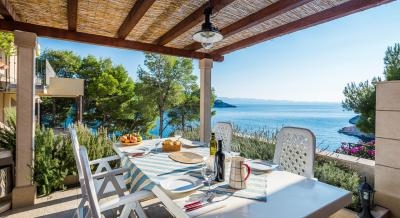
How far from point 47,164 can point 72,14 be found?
6.76 ft

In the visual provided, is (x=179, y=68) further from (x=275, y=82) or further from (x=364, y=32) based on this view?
(x=275, y=82)

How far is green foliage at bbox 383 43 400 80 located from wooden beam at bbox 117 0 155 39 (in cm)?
469

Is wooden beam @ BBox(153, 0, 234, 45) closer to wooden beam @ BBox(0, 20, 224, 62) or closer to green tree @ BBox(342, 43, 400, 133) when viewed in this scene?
wooden beam @ BBox(0, 20, 224, 62)

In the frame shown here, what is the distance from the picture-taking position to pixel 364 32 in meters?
11.5

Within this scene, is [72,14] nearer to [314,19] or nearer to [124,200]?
[124,200]

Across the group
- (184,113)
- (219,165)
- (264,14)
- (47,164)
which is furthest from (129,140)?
(184,113)

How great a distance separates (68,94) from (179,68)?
23.0 feet

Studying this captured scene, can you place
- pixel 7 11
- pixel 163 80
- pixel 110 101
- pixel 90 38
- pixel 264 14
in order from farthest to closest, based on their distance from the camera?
1. pixel 110 101
2. pixel 163 80
3. pixel 90 38
4. pixel 264 14
5. pixel 7 11

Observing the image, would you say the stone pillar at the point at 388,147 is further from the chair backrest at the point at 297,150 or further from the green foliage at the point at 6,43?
the green foliage at the point at 6,43

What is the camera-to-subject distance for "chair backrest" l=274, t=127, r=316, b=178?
6.30 ft

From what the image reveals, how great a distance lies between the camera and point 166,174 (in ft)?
5.43

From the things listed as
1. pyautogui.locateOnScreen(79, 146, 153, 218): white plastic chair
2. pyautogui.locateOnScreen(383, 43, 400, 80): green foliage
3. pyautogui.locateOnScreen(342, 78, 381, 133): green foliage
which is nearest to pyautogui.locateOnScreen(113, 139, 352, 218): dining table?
pyautogui.locateOnScreen(79, 146, 153, 218): white plastic chair

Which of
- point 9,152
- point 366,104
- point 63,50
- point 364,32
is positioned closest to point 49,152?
point 9,152

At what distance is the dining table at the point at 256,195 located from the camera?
1.07 m
